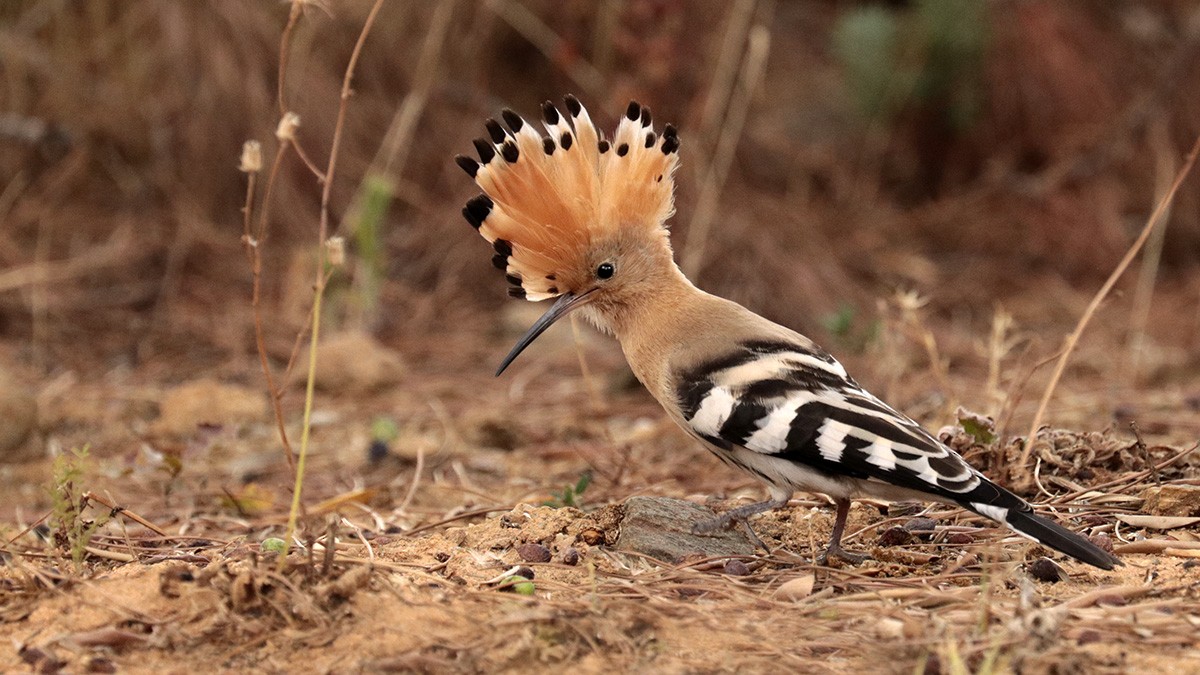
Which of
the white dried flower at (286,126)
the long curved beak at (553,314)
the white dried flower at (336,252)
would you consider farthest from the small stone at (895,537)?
the white dried flower at (286,126)

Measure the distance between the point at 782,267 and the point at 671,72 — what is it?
121cm

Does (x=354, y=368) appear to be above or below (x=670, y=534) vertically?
above

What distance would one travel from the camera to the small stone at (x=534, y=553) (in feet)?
10.2

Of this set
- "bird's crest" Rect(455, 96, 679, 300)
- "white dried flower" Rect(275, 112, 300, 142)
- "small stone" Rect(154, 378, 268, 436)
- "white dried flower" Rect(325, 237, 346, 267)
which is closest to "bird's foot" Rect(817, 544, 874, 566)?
"bird's crest" Rect(455, 96, 679, 300)

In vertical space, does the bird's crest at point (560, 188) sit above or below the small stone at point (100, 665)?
above

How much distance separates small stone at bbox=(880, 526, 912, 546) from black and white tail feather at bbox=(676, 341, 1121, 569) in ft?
0.90

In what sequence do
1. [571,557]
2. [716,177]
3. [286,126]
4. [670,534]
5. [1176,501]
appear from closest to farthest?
[286,126] < [571,557] < [670,534] < [1176,501] < [716,177]

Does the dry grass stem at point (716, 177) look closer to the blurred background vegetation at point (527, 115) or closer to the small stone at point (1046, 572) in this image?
the blurred background vegetation at point (527, 115)

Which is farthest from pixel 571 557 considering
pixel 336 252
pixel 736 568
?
pixel 336 252

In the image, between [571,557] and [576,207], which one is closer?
[571,557]

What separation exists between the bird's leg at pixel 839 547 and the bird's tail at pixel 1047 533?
14.5 inches

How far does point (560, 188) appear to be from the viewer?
3.49 meters

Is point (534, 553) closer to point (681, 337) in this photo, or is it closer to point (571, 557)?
point (571, 557)

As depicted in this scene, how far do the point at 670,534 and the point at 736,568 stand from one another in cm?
21
